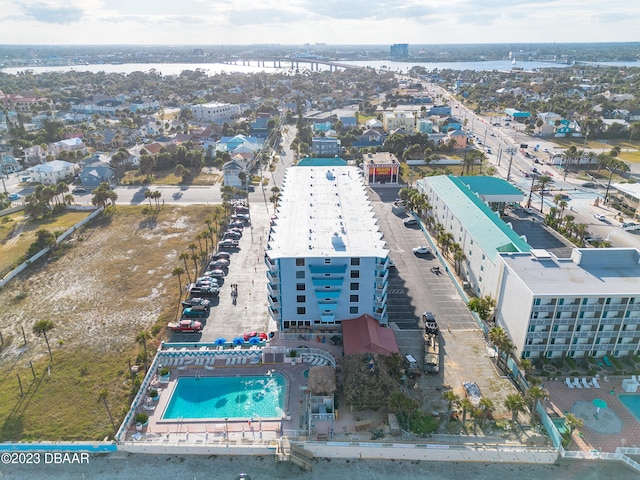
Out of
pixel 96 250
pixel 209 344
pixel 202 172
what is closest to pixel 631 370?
pixel 209 344

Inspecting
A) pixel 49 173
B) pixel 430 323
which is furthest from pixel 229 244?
pixel 49 173

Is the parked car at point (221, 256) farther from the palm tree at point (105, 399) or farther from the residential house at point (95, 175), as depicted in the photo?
the residential house at point (95, 175)

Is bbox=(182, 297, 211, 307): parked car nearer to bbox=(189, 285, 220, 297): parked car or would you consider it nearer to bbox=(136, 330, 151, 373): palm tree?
bbox=(189, 285, 220, 297): parked car

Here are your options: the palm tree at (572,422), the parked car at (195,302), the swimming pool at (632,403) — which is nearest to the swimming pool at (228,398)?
the parked car at (195,302)

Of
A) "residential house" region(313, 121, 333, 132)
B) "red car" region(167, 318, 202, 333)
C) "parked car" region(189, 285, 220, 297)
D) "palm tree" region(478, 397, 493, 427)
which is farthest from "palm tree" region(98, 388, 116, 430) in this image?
"residential house" region(313, 121, 333, 132)

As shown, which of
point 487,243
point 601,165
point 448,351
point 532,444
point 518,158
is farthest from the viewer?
point 518,158

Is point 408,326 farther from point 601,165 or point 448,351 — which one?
point 601,165

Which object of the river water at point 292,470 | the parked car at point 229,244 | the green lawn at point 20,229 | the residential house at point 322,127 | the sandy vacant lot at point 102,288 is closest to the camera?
the river water at point 292,470

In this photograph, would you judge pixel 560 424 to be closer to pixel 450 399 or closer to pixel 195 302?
pixel 450 399
